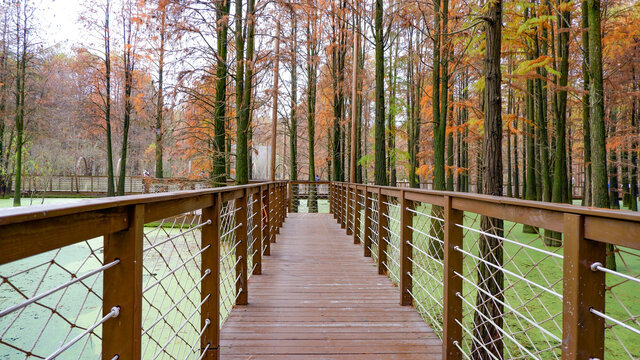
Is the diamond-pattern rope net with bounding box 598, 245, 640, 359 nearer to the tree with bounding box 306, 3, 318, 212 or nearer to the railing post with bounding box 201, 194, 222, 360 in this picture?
the railing post with bounding box 201, 194, 222, 360

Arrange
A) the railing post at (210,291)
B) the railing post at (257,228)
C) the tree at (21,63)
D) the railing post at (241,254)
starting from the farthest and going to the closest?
the tree at (21,63)
the railing post at (257,228)
the railing post at (241,254)
the railing post at (210,291)

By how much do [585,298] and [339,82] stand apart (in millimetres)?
12602

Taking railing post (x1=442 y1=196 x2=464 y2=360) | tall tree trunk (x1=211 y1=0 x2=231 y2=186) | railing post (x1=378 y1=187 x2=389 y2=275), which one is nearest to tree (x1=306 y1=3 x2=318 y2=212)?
tall tree trunk (x1=211 y1=0 x2=231 y2=186)

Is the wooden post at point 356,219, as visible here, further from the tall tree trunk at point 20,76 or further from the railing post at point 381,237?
the tall tree trunk at point 20,76

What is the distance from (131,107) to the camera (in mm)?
15359

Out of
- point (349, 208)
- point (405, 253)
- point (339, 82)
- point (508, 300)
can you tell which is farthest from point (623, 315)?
point (339, 82)

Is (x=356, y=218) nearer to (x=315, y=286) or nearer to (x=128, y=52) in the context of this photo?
(x=315, y=286)

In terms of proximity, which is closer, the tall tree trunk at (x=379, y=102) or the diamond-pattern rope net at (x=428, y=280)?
the diamond-pattern rope net at (x=428, y=280)

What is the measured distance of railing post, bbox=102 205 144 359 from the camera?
46.1 inches

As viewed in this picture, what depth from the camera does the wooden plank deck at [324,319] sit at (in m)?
2.47

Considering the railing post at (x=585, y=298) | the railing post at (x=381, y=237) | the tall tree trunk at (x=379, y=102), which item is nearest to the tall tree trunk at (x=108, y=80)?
the tall tree trunk at (x=379, y=102)

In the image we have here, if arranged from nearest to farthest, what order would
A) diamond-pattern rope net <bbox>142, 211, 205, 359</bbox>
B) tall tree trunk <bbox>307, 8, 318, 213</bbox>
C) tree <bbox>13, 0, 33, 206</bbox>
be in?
diamond-pattern rope net <bbox>142, 211, 205, 359</bbox>
tree <bbox>13, 0, 33, 206</bbox>
tall tree trunk <bbox>307, 8, 318, 213</bbox>

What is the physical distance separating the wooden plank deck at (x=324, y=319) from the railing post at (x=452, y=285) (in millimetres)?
187

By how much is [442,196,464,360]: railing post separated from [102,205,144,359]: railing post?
180 centimetres
